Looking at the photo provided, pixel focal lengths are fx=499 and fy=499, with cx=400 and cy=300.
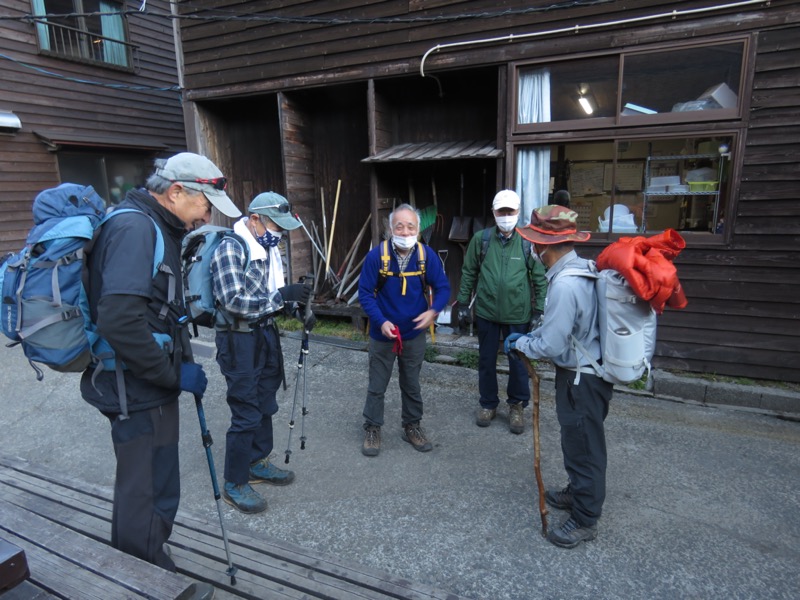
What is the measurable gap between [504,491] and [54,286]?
2945 millimetres

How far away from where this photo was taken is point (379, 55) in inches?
247

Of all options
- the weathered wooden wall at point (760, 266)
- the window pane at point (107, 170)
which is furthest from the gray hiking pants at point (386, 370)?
the window pane at point (107, 170)

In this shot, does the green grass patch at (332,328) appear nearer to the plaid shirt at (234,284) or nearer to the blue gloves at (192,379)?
the plaid shirt at (234,284)

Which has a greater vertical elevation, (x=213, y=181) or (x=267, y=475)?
(x=213, y=181)

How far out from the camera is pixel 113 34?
10727mm

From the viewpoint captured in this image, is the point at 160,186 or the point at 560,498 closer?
the point at 160,186

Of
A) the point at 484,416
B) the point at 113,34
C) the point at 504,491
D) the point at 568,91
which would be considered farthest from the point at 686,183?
the point at 113,34

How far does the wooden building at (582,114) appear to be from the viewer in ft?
15.5

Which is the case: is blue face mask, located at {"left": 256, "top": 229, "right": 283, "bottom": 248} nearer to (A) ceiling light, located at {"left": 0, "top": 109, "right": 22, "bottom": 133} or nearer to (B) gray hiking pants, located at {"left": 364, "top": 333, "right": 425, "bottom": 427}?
(B) gray hiking pants, located at {"left": 364, "top": 333, "right": 425, "bottom": 427}

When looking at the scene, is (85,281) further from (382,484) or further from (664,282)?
(664,282)

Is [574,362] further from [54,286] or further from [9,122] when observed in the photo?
[9,122]

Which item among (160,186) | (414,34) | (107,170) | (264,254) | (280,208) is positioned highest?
(414,34)

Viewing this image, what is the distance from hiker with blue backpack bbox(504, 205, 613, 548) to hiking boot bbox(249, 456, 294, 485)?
1.83 metres

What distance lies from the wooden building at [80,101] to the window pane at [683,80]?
708 centimetres
